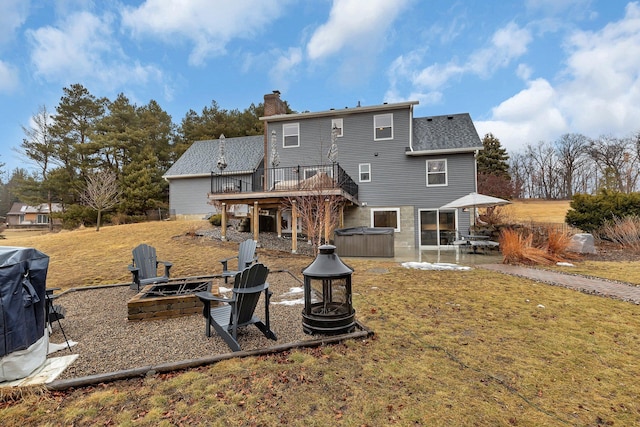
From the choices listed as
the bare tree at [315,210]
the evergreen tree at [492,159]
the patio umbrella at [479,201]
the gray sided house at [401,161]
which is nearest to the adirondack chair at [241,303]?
the bare tree at [315,210]

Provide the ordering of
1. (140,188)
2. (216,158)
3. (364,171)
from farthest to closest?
1. (140,188)
2. (216,158)
3. (364,171)

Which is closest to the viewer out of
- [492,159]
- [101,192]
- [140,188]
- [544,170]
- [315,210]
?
[315,210]

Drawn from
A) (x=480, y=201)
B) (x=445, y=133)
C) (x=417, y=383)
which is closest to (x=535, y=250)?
(x=480, y=201)

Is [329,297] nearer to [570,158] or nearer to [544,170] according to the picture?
[570,158]

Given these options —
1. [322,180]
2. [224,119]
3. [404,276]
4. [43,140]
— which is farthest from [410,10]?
[43,140]

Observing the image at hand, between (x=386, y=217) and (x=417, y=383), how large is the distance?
485 inches

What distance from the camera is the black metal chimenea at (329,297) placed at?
3.55 metres

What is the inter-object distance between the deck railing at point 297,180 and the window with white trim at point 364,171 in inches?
23.8

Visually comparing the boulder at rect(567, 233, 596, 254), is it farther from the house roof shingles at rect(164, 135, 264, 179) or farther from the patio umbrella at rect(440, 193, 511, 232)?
the house roof shingles at rect(164, 135, 264, 179)

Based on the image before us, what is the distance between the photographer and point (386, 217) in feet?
47.7

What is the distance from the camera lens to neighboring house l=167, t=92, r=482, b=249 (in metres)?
13.8

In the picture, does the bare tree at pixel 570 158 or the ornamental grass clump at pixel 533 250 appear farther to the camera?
the bare tree at pixel 570 158

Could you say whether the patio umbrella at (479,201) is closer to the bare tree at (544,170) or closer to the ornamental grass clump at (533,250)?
the ornamental grass clump at (533,250)

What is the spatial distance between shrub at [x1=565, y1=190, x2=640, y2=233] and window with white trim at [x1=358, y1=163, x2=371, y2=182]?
9358mm
